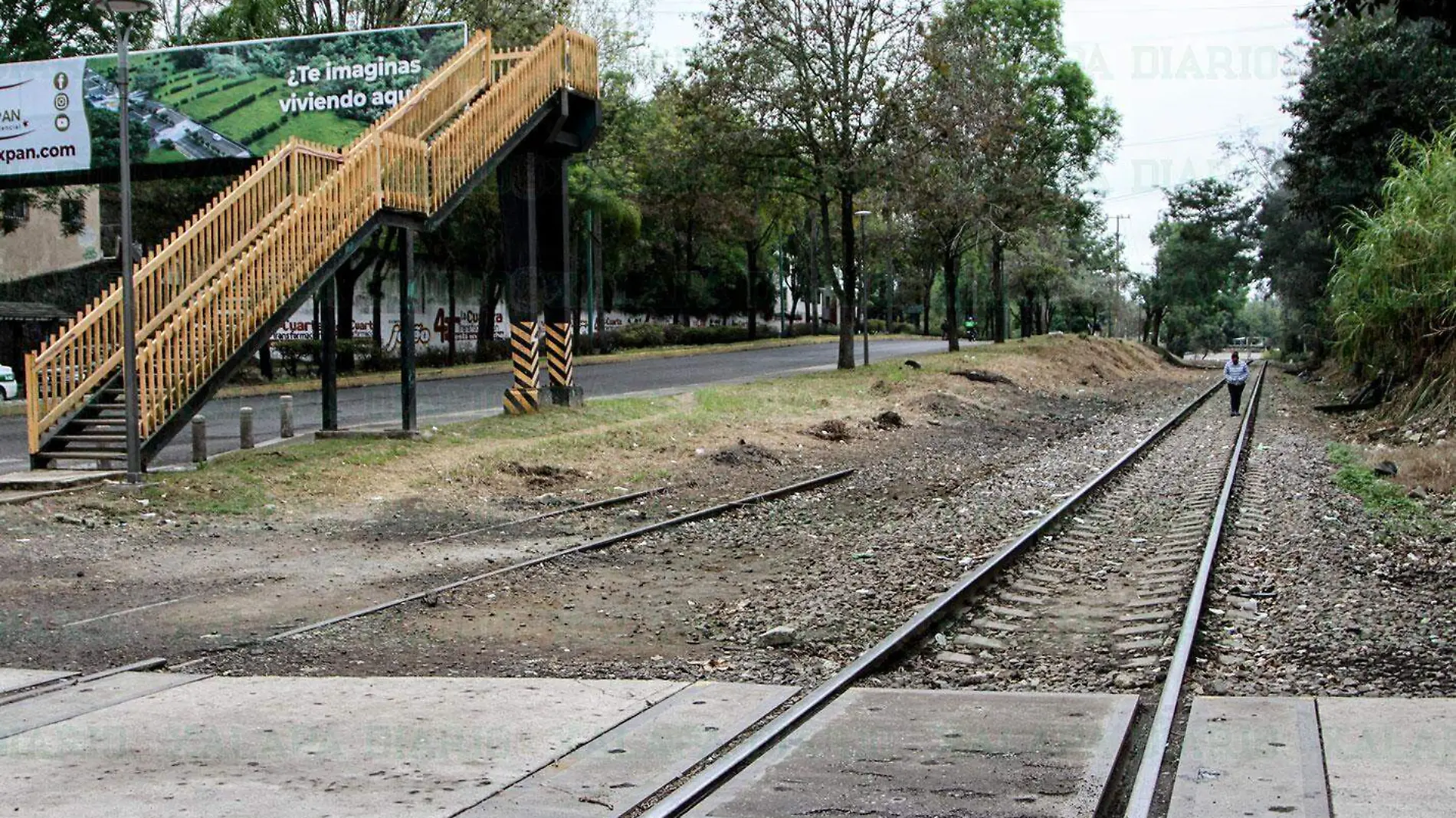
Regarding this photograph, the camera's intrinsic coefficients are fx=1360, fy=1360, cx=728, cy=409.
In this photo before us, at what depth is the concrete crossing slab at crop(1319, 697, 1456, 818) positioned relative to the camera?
524cm

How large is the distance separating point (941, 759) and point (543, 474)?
1265 cm

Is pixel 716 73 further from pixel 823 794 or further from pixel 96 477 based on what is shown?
pixel 823 794

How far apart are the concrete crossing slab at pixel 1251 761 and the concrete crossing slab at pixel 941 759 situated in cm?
33

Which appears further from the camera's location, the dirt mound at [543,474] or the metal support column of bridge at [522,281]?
the metal support column of bridge at [522,281]

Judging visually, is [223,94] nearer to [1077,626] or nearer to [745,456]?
[745,456]

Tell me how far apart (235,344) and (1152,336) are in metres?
94.2

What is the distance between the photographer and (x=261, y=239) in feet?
61.4

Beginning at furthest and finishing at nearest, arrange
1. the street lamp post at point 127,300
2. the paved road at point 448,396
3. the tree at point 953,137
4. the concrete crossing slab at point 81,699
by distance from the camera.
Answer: the tree at point 953,137
the paved road at point 448,396
the street lamp post at point 127,300
the concrete crossing slab at point 81,699

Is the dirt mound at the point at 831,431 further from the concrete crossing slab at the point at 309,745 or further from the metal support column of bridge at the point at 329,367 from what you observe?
the concrete crossing slab at the point at 309,745

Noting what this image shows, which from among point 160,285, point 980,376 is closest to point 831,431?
point 160,285

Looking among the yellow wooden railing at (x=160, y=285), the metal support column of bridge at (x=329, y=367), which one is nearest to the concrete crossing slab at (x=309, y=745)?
the yellow wooden railing at (x=160, y=285)

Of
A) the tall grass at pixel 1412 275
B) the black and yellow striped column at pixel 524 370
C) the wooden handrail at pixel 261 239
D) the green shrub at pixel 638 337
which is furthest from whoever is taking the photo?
the green shrub at pixel 638 337

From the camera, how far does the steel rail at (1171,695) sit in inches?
211

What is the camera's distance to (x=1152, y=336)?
103500mm
